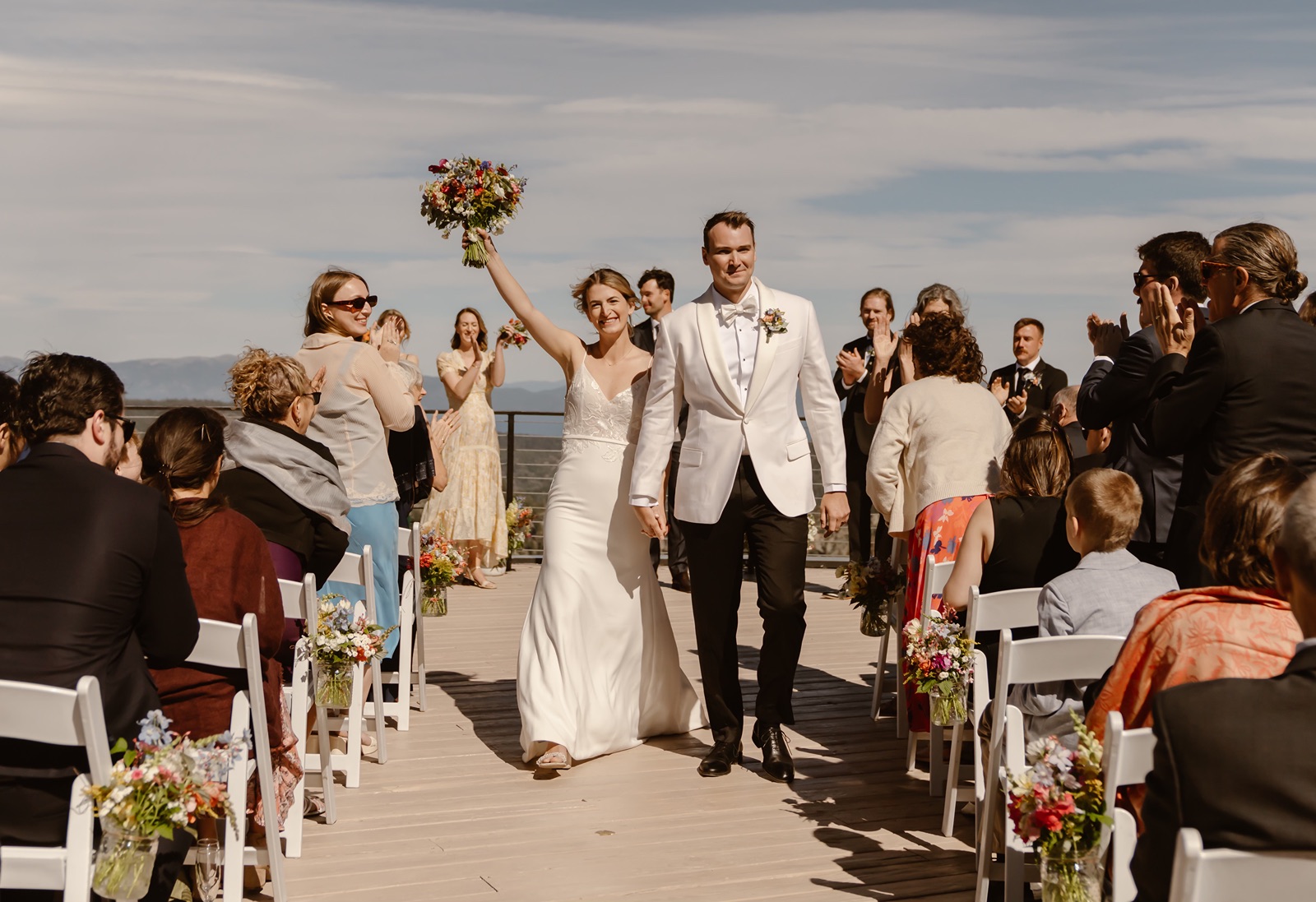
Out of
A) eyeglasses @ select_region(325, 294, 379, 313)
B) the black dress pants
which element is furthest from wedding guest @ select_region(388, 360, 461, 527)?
the black dress pants

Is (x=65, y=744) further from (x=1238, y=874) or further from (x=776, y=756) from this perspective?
(x=776, y=756)

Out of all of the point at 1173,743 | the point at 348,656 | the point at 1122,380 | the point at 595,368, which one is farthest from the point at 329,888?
the point at 1122,380

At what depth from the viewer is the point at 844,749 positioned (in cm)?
626

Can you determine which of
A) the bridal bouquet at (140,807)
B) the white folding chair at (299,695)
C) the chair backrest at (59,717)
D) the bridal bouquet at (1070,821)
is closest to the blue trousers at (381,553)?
the white folding chair at (299,695)

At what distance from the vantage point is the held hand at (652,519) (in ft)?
18.6

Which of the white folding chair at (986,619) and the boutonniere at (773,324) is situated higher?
the boutonniere at (773,324)

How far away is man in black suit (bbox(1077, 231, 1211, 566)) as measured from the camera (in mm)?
4906

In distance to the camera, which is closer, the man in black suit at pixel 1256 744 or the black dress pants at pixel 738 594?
the man in black suit at pixel 1256 744

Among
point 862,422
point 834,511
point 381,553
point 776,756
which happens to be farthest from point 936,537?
point 862,422

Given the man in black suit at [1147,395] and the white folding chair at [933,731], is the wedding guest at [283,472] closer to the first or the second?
the white folding chair at [933,731]

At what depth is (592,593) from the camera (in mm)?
6051

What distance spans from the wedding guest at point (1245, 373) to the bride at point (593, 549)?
2.47m

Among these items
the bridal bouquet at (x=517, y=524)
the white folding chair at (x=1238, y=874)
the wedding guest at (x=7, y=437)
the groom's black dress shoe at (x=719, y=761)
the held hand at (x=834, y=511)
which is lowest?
the groom's black dress shoe at (x=719, y=761)

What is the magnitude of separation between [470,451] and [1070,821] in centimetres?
900
